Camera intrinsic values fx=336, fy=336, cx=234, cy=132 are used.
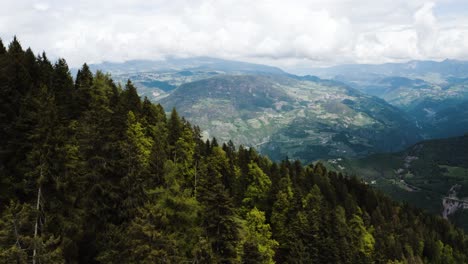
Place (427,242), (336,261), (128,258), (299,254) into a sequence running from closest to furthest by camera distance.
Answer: (128,258) < (299,254) < (336,261) < (427,242)

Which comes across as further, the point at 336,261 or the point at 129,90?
the point at 129,90

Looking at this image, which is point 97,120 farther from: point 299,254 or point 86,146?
point 299,254

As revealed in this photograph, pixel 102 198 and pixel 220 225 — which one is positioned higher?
pixel 102 198

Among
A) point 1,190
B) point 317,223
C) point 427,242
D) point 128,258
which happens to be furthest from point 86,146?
point 427,242

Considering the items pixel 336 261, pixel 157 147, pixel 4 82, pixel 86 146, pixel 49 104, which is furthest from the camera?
pixel 336 261

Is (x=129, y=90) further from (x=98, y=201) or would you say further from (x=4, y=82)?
(x=98, y=201)

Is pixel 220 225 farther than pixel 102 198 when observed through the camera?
Yes

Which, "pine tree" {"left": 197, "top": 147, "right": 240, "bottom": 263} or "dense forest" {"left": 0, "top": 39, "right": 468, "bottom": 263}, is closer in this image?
"dense forest" {"left": 0, "top": 39, "right": 468, "bottom": 263}

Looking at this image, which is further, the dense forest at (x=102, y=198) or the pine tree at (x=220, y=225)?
the pine tree at (x=220, y=225)

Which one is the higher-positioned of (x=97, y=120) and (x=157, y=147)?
(x=97, y=120)

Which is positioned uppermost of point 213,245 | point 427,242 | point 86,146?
point 86,146
